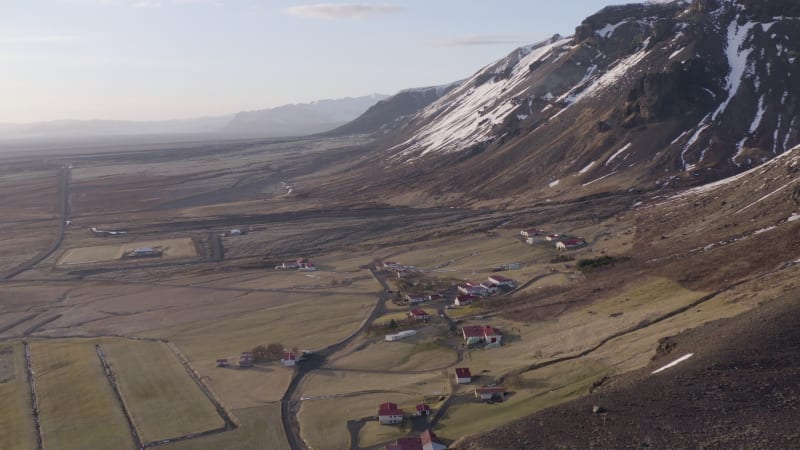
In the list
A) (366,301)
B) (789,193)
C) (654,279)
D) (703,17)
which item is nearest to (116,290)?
(366,301)

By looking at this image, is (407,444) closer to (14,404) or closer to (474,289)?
(14,404)

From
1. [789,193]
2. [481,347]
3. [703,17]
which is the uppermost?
[703,17]

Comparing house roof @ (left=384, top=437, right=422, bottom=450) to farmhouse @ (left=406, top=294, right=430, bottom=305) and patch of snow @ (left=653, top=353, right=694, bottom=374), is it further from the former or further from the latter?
farmhouse @ (left=406, top=294, right=430, bottom=305)

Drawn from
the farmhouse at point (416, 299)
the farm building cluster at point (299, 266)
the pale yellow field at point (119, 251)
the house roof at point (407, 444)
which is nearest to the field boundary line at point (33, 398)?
the house roof at point (407, 444)

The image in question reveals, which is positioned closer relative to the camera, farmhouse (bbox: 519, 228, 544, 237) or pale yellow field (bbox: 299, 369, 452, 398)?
pale yellow field (bbox: 299, 369, 452, 398)

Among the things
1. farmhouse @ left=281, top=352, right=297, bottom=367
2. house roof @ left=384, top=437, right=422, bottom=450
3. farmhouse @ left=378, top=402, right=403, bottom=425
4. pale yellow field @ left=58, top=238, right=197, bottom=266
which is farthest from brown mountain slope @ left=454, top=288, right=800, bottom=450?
pale yellow field @ left=58, top=238, right=197, bottom=266

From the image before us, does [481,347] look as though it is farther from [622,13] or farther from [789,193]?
[622,13]
